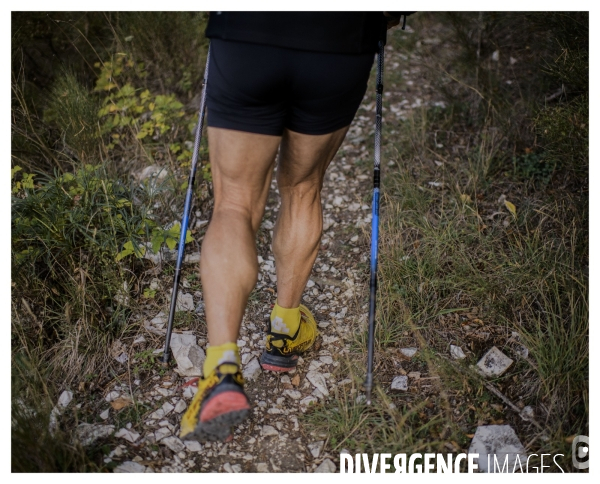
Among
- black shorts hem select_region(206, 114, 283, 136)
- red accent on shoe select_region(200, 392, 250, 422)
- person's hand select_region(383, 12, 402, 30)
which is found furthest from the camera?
person's hand select_region(383, 12, 402, 30)

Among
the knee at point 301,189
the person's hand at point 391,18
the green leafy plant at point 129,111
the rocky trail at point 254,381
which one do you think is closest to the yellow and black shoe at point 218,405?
the rocky trail at point 254,381

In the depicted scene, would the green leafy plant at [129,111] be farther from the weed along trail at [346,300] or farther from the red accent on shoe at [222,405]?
the red accent on shoe at [222,405]

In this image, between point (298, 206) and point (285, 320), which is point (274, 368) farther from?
point (298, 206)

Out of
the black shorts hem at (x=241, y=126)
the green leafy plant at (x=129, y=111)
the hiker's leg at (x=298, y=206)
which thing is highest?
the green leafy plant at (x=129, y=111)

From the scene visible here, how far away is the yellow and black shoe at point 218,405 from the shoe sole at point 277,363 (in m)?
0.81

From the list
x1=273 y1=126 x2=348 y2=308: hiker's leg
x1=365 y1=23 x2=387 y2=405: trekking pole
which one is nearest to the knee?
x1=273 y1=126 x2=348 y2=308: hiker's leg

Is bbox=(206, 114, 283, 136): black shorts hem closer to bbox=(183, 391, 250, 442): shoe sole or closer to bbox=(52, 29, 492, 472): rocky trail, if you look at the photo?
bbox=(183, 391, 250, 442): shoe sole

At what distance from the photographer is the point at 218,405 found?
Answer: 6.18 ft

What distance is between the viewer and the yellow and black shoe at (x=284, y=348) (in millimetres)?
2766

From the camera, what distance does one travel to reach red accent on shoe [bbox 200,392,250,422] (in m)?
1.88

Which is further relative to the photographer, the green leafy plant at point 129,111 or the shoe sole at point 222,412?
the green leafy plant at point 129,111

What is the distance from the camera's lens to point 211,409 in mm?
1889

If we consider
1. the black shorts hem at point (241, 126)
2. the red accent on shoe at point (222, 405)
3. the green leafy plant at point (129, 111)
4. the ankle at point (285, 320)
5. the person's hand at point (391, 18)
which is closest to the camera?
the red accent on shoe at point (222, 405)

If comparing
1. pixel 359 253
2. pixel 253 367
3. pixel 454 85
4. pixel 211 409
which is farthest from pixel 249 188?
pixel 454 85
